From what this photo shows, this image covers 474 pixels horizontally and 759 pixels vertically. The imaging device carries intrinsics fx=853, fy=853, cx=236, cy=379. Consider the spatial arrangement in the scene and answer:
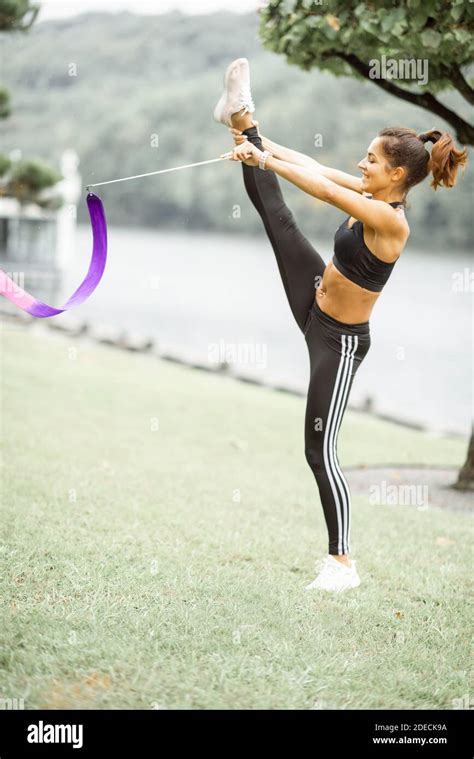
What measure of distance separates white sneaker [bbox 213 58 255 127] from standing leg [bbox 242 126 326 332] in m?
0.26

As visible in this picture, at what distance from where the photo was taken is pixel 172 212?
68438mm

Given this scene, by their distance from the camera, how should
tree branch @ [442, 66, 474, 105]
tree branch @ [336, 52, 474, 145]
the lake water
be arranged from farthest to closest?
1. the lake water
2. tree branch @ [336, 52, 474, 145]
3. tree branch @ [442, 66, 474, 105]

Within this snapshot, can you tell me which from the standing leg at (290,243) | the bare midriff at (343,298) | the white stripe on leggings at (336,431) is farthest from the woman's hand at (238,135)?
the white stripe on leggings at (336,431)

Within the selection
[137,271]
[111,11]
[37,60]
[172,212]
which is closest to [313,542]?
[137,271]

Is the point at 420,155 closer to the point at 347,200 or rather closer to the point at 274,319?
the point at 347,200

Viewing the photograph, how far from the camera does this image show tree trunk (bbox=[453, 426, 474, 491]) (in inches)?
272

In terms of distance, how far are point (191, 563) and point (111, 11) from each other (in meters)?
177

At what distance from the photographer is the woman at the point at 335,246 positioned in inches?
142

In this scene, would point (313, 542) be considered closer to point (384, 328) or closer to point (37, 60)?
point (384, 328)

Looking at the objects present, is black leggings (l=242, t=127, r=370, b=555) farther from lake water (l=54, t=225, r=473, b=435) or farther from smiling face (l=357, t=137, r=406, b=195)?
lake water (l=54, t=225, r=473, b=435)

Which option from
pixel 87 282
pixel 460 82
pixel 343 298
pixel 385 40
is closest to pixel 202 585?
pixel 343 298

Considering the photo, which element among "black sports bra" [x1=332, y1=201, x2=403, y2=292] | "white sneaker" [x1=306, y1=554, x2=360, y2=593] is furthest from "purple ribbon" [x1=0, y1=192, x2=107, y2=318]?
"white sneaker" [x1=306, y1=554, x2=360, y2=593]

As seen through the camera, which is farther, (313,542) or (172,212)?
(172,212)

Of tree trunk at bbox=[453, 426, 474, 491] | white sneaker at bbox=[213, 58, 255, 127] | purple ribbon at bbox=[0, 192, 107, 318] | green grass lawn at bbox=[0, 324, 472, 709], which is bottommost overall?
tree trunk at bbox=[453, 426, 474, 491]
